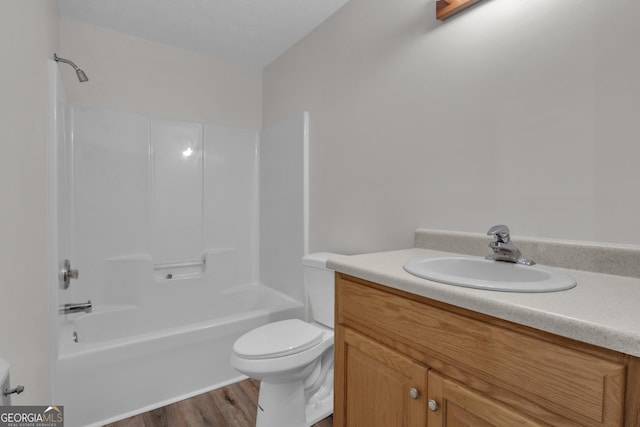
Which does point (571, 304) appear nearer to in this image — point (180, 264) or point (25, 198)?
point (25, 198)

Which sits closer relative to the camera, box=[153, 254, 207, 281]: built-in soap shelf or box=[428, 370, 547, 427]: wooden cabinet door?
box=[428, 370, 547, 427]: wooden cabinet door

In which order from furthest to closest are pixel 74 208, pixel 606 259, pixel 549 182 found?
pixel 74 208
pixel 549 182
pixel 606 259

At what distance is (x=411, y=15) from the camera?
1544 mm

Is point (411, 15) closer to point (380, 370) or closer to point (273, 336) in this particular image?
point (380, 370)

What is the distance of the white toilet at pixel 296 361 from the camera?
4.62 ft

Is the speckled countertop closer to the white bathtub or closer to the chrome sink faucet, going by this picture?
the chrome sink faucet

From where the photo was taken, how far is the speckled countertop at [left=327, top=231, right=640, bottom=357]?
544mm

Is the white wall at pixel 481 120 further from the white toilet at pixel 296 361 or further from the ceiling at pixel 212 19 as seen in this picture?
the white toilet at pixel 296 361

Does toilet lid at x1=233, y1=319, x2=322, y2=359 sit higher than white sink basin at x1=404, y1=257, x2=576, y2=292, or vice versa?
white sink basin at x1=404, y1=257, x2=576, y2=292

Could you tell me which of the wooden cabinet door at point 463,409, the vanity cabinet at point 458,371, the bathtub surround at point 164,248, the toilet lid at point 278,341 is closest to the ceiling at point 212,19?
the bathtub surround at point 164,248

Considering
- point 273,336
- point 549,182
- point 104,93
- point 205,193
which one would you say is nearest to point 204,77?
point 104,93

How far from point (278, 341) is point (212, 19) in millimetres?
2053

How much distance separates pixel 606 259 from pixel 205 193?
2.55 meters


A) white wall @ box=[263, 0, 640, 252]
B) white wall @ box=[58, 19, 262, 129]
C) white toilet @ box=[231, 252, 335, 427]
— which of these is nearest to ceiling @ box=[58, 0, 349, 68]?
white wall @ box=[58, 19, 262, 129]
